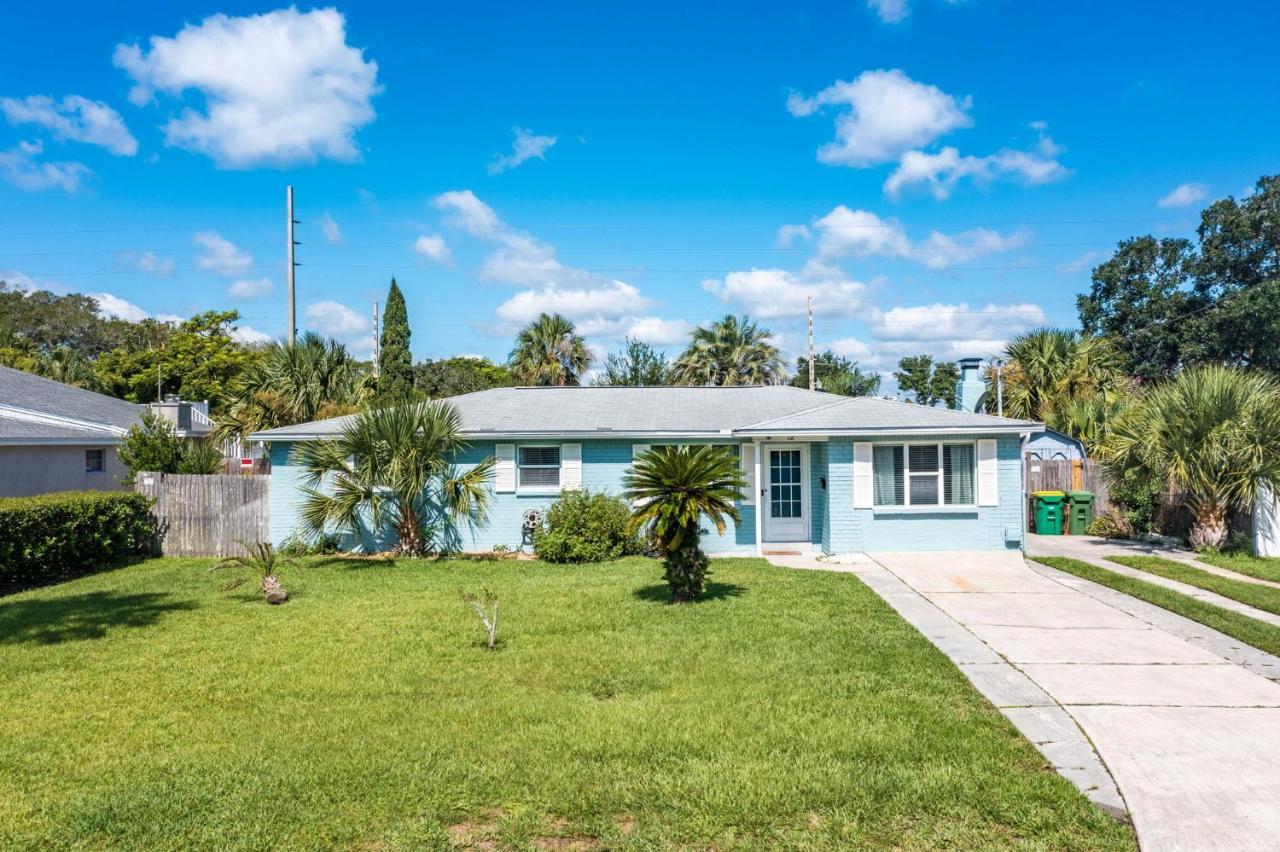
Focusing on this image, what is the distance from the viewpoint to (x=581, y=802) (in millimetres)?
4734

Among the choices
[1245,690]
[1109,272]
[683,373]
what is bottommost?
[1245,690]

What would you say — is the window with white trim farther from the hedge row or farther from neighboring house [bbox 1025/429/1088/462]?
the hedge row

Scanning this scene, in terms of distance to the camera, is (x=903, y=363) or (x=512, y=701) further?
(x=903, y=363)

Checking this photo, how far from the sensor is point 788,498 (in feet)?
51.6

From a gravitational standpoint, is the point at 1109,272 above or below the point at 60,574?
above

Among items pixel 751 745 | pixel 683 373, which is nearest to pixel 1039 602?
pixel 751 745

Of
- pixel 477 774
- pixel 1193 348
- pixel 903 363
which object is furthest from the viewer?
pixel 903 363

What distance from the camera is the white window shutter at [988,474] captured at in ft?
47.6

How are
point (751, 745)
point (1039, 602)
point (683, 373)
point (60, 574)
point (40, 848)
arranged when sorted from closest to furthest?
point (40, 848) → point (751, 745) → point (1039, 602) → point (60, 574) → point (683, 373)

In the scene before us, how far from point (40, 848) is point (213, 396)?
139ft

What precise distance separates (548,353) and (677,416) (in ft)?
54.1

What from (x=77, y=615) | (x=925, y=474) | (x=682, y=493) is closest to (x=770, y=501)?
(x=925, y=474)

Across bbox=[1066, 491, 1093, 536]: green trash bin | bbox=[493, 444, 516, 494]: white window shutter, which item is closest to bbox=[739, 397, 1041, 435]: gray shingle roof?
bbox=[1066, 491, 1093, 536]: green trash bin

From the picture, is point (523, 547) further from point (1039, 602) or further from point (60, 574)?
point (1039, 602)
